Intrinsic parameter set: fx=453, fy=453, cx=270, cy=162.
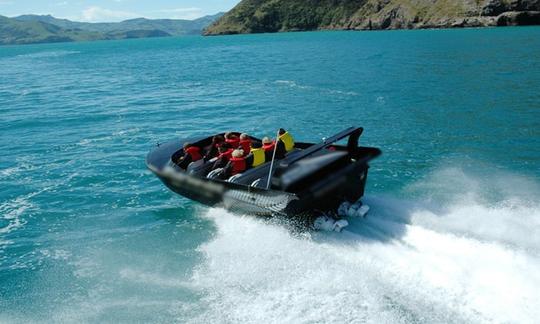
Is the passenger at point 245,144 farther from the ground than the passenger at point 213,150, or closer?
farther from the ground

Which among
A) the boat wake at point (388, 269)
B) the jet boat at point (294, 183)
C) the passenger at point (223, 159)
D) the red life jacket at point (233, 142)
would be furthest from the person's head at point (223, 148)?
the boat wake at point (388, 269)

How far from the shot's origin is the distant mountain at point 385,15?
10862 centimetres

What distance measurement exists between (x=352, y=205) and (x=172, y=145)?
26.5 feet

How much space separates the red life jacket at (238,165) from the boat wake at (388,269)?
5.19 feet

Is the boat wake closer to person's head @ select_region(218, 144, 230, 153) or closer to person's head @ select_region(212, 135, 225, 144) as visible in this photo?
person's head @ select_region(218, 144, 230, 153)

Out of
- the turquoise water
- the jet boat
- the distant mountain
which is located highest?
the distant mountain

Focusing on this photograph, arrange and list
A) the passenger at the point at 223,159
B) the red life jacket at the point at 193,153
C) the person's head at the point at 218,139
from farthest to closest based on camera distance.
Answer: the person's head at the point at 218,139 < the red life jacket at the point at 193,153 < the passenger at the point at 223,159

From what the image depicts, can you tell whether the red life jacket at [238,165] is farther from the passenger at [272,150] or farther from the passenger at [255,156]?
the passenger at [272,150]

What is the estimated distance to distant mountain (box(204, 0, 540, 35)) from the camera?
109 meters

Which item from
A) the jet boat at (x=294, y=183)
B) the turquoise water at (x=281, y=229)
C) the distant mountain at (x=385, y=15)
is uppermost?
the distant mountain at (x=385, y=15)

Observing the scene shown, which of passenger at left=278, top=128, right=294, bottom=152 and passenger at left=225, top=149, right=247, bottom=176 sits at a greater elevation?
passenger at left=278, top=128, right=294, bottom=152

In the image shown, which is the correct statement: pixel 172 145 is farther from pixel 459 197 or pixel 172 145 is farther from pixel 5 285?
pixel 459 197

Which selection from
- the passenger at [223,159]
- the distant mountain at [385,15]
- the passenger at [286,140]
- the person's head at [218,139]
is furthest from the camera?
the distant mountain at [385,15]

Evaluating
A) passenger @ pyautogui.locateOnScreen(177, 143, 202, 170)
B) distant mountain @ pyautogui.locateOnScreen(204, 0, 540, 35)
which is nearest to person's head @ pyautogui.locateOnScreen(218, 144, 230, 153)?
passenger @ pyautogui.locateOnScreen(177, 143, 202, 170)
